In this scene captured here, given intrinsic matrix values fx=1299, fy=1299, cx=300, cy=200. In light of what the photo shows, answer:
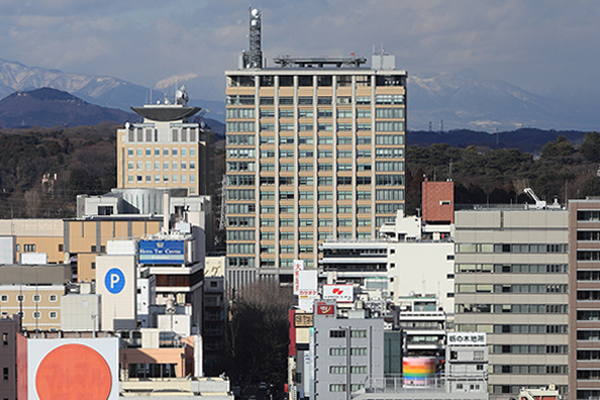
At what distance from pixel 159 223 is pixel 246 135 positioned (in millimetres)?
37559

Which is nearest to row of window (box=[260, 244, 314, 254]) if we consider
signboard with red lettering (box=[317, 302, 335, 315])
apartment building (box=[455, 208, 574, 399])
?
apartment building (box=[455, 208, 574, 399])

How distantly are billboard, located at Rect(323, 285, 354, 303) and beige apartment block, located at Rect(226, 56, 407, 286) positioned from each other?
62.1 m


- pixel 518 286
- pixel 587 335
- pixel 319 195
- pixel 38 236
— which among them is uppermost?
pixel 319 195

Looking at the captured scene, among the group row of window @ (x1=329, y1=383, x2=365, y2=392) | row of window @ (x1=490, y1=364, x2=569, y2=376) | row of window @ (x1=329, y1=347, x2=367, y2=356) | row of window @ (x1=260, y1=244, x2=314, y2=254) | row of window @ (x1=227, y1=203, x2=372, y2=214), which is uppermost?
row of window @ (x1=227, y1=203, x2=372, y2=214)

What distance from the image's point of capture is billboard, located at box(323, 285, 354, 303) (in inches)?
4988

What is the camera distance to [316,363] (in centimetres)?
10119

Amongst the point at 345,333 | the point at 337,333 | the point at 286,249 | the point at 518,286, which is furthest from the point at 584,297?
the point at 286,249

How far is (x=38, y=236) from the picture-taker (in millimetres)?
163250

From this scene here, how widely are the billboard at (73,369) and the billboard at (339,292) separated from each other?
141ft

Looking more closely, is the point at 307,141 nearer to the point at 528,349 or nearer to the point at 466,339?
the point at 528,349

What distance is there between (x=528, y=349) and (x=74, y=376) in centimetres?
4507

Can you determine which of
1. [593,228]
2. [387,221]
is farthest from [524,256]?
[387,221]

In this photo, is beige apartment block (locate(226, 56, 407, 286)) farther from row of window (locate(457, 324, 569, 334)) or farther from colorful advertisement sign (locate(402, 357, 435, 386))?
colorful advertisement sign (locate(402, 357, 435, 386))

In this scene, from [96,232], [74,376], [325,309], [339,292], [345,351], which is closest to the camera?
[74,376]
